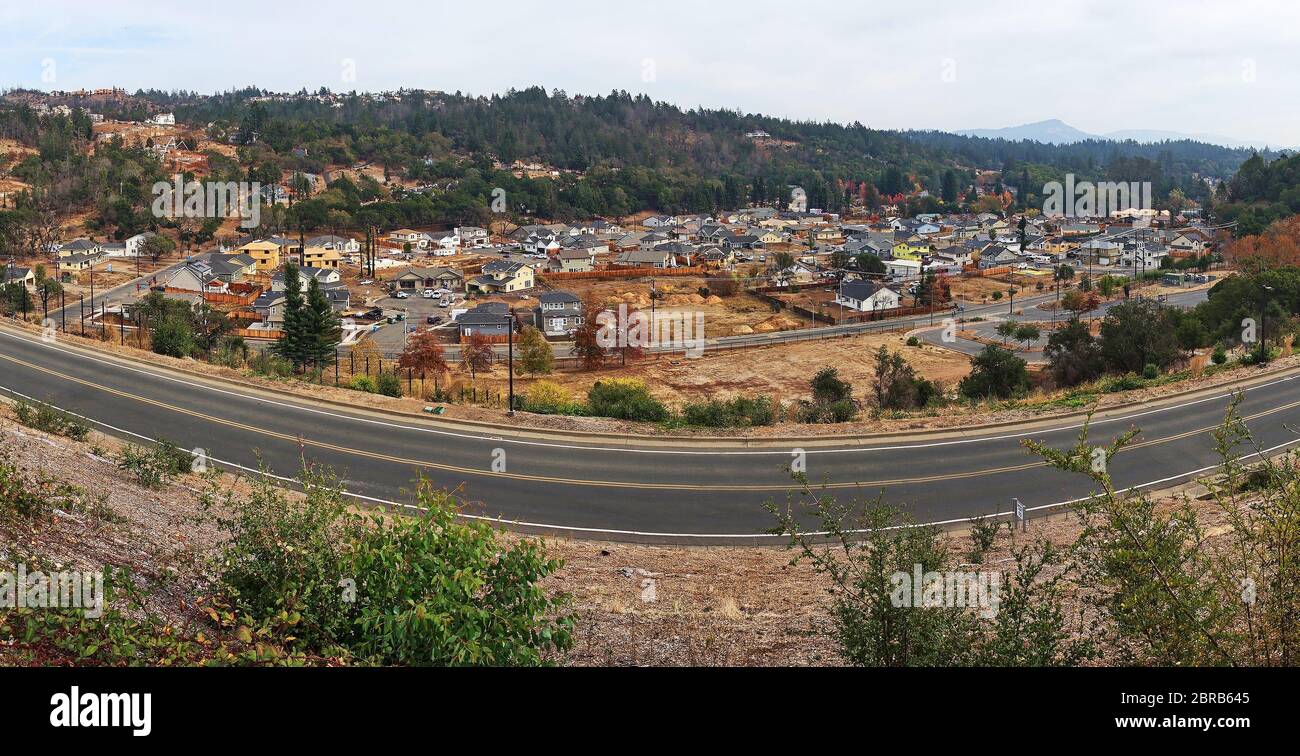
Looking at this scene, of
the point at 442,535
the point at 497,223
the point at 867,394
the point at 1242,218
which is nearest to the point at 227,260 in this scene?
the point at 497,223

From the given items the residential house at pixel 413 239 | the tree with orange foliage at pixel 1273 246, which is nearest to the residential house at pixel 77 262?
the residential house at pixel 413 239

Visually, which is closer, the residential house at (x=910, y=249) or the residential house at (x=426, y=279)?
the residential house at (x=426, y=279)

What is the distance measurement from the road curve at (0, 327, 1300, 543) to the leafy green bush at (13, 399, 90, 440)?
67.8 inches

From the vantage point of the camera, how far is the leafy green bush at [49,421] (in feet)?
44.0

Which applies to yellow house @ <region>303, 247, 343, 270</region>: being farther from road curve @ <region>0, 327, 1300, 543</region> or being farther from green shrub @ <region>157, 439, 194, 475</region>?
green shrub @ <region>157, 439, 194, 475</region>

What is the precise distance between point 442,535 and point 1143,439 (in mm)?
15305

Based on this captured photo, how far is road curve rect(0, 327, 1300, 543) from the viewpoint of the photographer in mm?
13328

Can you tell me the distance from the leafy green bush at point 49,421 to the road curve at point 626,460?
1.72m

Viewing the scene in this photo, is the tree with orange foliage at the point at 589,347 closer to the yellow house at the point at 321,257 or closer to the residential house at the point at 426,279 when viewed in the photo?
the residential house at the point at 426,279

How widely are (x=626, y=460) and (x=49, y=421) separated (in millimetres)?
8657

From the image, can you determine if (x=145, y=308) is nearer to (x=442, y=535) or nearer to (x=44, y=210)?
(x=442, y=535)

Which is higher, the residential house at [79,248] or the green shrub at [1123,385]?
the residential house at [79,248]

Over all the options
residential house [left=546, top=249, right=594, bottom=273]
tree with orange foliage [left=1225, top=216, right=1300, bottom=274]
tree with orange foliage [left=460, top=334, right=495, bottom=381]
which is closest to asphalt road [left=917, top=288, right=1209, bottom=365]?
tree with orange foliage [left=1225, top=216, right=1300, bottom=274]

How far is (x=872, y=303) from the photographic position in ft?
159
